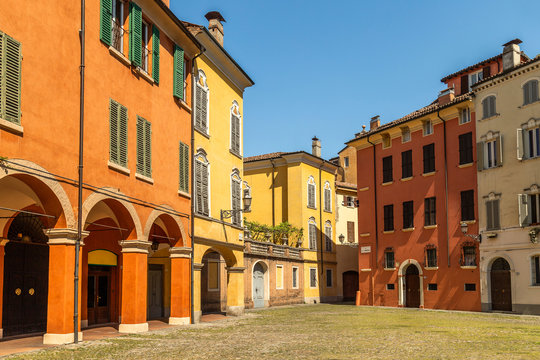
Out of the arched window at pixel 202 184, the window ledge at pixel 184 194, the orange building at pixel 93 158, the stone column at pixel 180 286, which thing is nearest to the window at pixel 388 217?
the arched window at pixel 202 184

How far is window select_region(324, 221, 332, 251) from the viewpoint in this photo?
162 ft

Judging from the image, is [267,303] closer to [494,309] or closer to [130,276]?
[494,309]

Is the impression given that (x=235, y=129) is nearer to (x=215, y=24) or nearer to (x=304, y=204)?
(x=215, y=24)

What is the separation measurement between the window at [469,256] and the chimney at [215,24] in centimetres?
1789

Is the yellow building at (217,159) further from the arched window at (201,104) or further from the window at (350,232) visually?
the window at (350,232)

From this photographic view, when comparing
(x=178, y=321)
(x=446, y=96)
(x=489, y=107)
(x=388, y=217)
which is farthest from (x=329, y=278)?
(x=178, y=321)

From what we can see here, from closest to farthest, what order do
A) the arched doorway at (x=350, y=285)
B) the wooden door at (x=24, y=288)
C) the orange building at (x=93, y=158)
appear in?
the orange building at (x=93, y=158), the wooden door at (x=24, y=288), the arched doorway at (x=350, y=285)

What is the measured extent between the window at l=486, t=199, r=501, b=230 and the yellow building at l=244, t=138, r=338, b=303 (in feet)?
55.3

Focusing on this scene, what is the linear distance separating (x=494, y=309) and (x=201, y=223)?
17.6 meters

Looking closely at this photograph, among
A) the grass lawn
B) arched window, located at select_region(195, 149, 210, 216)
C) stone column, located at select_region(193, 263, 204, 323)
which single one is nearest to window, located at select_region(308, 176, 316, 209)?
arched window, located at select_region(195, 149, 210, 216)

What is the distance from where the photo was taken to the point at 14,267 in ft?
55.9

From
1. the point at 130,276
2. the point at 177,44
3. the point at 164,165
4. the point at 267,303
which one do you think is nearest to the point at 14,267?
the point at 130,276

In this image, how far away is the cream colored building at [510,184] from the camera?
29.5 meters

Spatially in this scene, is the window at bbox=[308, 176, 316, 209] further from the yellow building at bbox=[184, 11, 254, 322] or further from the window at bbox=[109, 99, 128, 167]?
the window at bbox=[109, 99, 128, 167]
